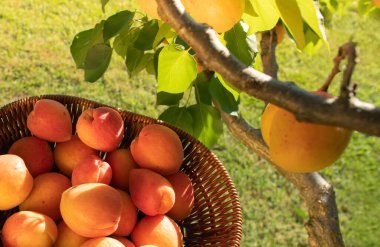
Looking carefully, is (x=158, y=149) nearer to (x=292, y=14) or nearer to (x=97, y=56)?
(x=97, y=56)

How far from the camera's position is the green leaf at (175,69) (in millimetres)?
858

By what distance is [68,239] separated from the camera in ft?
3.07

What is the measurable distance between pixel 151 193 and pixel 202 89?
28 cm

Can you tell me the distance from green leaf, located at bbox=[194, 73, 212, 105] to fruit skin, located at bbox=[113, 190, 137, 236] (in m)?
0.27

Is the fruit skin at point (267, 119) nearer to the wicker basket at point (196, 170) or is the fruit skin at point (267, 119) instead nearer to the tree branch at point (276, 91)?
the tree branch at point (276, 91)

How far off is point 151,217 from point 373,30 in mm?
2913

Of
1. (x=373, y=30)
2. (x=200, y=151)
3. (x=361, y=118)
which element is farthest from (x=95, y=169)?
(x=373, y=30)

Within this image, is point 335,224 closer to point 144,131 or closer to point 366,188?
point 144,131

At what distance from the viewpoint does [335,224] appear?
1.01m

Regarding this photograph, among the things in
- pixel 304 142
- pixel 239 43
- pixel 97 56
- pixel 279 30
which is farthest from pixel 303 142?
pixel 279 30

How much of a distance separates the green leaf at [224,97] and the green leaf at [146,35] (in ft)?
0.49

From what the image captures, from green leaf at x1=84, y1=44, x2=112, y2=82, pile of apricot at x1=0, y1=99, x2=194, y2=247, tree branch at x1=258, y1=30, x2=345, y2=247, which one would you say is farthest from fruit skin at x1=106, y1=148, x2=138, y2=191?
tree branch at x1=258, y1=30, x2=345, y2=247

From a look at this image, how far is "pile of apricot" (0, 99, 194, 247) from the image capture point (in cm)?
89

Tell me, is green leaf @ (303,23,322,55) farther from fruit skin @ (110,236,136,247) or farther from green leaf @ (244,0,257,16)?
fruit skin @ (110,236,136,247)
